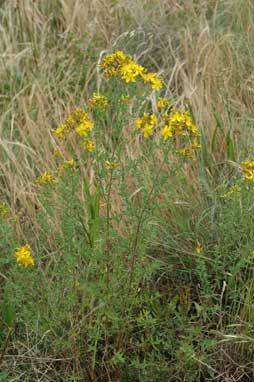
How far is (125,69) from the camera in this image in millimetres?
1707

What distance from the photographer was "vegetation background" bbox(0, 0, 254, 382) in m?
1.93

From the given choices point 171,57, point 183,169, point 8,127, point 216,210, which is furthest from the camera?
point 171,57

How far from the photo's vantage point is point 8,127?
3.17 meters

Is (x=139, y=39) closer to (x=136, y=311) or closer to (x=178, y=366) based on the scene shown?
(x=136, y=311)

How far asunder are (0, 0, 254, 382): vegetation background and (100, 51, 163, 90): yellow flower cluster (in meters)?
0.07

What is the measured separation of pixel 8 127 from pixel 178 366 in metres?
1.60

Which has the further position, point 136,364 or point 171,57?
point 171,57

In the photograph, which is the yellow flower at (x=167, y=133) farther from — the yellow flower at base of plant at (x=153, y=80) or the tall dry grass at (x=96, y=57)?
the tall dry grass at (x=96, y=57)

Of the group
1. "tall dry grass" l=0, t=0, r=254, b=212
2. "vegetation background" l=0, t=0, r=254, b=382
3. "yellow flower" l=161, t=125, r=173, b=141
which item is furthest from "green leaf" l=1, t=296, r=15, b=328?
"yellow flower" l=161, t=125, r=173, b=141

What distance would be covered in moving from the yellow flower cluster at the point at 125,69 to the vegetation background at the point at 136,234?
66mm

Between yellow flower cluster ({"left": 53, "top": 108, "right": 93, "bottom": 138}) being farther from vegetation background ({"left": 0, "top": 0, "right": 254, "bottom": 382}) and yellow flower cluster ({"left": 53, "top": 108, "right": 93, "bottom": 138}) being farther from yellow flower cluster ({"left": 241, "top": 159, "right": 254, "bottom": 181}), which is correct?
yellow flower cluster ({"left": 241, "top": 159, "right": 254, "bottom": 181})

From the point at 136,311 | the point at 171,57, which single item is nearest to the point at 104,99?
the point at 136,311

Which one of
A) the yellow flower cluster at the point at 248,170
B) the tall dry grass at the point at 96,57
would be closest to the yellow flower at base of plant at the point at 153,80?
the yellow flower cluster at the point at 248,170

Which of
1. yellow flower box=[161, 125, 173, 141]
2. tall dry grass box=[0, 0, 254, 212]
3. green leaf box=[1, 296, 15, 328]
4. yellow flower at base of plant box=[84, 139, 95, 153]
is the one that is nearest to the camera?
yellow flower box=[161, 125, 173, 141]
